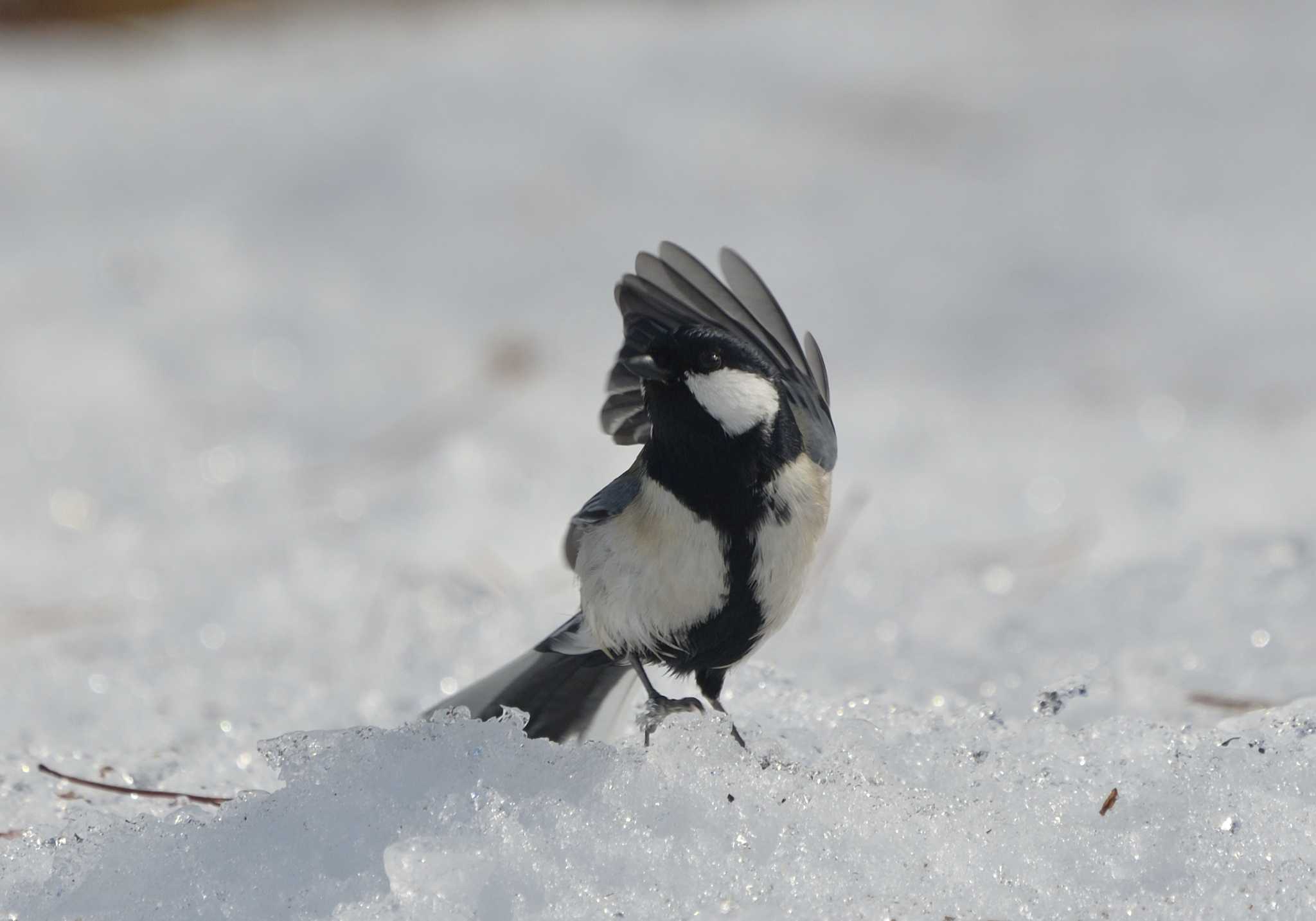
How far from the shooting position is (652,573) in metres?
2.19

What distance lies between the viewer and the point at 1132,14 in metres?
8.62

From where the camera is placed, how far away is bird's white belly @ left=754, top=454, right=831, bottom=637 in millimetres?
2180

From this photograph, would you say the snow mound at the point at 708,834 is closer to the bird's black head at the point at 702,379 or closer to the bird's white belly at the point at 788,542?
the bird's white belly at the point at 788,542

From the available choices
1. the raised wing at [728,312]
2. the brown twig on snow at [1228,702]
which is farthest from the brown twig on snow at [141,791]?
the brown twig on snow at [1228,702]

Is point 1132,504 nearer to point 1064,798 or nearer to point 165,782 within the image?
point 1064,798

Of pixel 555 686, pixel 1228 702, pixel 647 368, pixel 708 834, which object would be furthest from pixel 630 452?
pixel 708 834

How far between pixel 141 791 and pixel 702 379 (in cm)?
113

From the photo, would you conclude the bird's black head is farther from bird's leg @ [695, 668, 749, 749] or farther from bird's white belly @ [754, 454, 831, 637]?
bird's leg @ [695, 668, 749, 749]

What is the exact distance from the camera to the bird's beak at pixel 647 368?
2141mm

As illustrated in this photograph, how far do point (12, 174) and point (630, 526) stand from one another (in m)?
6.15

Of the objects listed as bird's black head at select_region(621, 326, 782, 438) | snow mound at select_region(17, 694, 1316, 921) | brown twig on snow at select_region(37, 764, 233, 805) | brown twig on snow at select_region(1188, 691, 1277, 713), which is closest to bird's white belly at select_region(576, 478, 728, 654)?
bird's black head at select_region(621, 326, 782, 438)

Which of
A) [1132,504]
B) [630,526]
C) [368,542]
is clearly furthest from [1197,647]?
[368,542]

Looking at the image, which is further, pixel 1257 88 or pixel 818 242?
pixel 1257 88

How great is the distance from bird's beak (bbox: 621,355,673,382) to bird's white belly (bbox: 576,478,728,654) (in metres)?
0.18
